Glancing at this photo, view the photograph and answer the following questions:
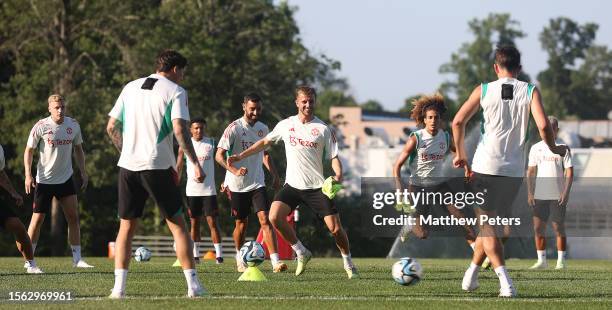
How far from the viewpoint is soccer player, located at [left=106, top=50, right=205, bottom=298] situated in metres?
10.7

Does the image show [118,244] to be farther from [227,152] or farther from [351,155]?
[351,155]

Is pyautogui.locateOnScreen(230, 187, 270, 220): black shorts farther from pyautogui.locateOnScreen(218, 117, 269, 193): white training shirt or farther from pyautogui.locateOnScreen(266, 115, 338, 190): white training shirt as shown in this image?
pyautogui.locateOnScreen(266, 115, 338, 190): white training shirt

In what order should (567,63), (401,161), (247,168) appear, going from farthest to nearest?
(567,63)
(247,168)
(401,161)

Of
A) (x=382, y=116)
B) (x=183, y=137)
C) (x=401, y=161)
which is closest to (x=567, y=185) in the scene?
(x=401, y=161)

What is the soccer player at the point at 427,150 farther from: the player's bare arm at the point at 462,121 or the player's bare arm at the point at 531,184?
the player's bare arm at the point at 462,121

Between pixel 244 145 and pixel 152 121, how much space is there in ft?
19.1

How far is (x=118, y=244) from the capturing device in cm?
1084

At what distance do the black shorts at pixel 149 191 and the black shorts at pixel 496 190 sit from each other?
2.71 meters

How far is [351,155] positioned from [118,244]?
74.7m

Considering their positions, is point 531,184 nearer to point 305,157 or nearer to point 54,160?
point 305,157

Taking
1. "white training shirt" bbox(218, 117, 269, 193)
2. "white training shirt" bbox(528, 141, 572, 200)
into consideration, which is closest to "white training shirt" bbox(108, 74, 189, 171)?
"white training shirt" bbox(218, 117, 269, 193)

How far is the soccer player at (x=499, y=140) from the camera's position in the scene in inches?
437

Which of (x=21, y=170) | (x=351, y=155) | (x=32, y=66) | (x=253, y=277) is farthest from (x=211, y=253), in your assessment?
(x=351, y=155)

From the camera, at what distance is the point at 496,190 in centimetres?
1115
